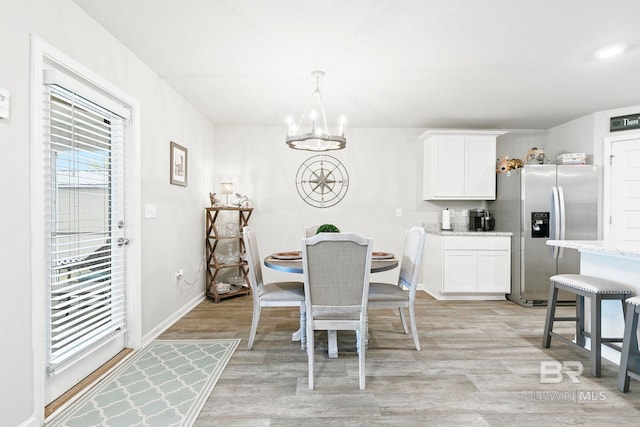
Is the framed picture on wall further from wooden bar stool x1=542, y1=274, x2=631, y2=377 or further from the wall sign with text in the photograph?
the wall sign with text

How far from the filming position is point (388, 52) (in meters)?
2.55

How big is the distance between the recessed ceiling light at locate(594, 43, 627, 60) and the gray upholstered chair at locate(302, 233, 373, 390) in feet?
7.61

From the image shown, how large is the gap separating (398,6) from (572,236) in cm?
354

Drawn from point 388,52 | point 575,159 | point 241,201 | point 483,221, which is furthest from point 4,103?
point 575,159

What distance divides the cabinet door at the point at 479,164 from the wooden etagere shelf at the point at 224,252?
2.94 meters

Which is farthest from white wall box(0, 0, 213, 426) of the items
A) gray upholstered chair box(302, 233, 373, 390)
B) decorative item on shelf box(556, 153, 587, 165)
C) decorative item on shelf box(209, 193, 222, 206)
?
decorative item on shelf box(556, 153, 587, 165)

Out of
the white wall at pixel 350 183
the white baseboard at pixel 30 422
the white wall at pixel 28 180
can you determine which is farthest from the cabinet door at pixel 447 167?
the white baseboard at pixel 30 422

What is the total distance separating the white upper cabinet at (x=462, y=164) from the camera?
4.43 metres

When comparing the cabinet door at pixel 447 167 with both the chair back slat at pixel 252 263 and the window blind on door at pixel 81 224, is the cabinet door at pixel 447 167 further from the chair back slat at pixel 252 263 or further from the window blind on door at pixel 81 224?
the window blind on door at pixel 81 224

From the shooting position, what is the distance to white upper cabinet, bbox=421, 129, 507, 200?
4434 millimetres

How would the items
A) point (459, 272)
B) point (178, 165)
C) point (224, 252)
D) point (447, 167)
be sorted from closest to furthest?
point (178, 165) → point (459, 272) → point (447, 167) → point (224, 252)

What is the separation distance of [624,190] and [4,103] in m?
5.45

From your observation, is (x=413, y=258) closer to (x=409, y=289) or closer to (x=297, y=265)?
(x=409, y=289)

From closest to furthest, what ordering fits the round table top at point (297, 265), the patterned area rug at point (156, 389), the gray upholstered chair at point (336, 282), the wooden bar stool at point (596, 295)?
the patterned area rug at point (156, 389) → the gray upholstered chair at point (336, 282) → the wooden bar stool at point (596, 295) → the round table top at point (297, 265)
